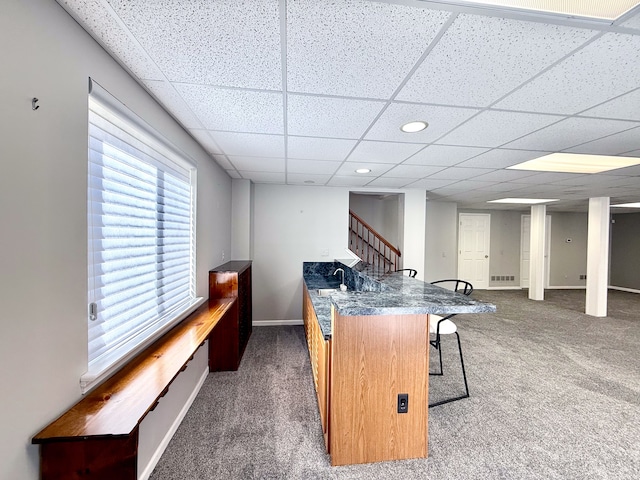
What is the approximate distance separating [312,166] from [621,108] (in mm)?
2473

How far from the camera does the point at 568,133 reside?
2029 mm

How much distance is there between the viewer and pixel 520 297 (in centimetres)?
652

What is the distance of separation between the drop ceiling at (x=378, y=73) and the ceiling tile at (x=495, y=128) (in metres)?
0.01

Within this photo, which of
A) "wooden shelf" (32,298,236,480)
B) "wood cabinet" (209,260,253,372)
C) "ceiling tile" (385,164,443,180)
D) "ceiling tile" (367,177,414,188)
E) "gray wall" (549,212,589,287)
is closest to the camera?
"wooden shelf" (32,298,236,480)

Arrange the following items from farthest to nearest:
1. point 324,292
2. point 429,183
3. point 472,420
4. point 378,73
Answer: point 429,183, point 324,292, point 472,420, point 378,73

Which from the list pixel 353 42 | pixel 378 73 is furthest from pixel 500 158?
pixel 353 42

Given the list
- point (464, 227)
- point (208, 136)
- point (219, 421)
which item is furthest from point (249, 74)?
point (464, 227)

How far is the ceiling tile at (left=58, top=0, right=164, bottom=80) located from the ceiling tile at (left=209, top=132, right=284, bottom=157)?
0.82 meters

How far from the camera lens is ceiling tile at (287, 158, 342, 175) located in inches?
116

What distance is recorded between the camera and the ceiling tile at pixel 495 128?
1769 mm

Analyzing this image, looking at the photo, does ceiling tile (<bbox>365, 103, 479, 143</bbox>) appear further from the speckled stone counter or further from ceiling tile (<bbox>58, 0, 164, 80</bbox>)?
ceiling tile (<bbox>58, 0, 164, 80</bbox>)

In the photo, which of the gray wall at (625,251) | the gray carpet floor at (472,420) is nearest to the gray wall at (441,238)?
the gray carpet floor at (472,420)

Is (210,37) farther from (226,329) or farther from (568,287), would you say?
(568,287)

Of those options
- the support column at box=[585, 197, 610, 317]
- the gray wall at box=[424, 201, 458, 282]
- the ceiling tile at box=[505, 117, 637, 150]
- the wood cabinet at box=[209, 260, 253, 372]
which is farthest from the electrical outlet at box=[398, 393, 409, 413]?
the support column at box=[585, 197, 610, 317]
